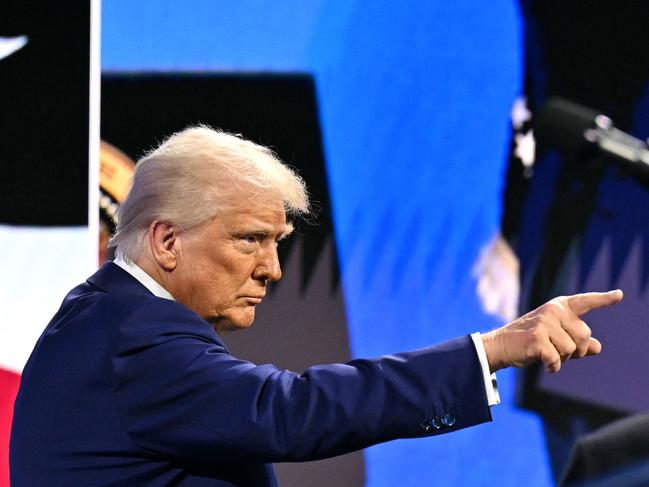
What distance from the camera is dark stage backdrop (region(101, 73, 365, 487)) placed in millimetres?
3004

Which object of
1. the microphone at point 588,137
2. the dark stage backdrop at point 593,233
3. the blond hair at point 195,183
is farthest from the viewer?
the dark stage backdrop at point 593,233

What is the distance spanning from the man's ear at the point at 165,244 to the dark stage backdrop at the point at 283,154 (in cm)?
153

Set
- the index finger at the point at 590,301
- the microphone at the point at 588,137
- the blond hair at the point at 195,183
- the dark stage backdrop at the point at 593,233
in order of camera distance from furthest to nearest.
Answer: the dark stage backdrop at the point at 593,233
the blond hair at the point at 195,183
the index finger at the point at 590,301
the microphone at the point at 588,137

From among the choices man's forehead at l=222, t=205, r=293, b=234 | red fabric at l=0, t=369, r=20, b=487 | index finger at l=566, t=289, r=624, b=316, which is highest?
man's forehead at l=222, t=205, r=293, b=234

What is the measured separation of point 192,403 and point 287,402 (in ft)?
0.41

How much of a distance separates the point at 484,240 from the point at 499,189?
6.4 inches

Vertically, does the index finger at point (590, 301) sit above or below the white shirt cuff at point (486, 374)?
above

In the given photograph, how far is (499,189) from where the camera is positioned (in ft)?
9.82

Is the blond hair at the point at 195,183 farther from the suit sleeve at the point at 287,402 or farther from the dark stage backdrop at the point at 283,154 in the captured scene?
the dark stage backdrop at the point at 283,154

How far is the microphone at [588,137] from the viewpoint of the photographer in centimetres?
102

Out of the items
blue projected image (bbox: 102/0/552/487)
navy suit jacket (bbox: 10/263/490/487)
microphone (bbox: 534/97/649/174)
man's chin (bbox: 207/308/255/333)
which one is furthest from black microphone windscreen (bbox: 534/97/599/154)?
blue projected image (bbox: 102/0/552/487)

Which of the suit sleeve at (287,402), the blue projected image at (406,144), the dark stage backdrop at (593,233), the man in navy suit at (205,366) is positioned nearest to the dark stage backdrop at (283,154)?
the blue projected image at (406,144)

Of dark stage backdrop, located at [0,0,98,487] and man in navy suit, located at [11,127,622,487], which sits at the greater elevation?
dark stage backdrop, located at [0,0,98,487]

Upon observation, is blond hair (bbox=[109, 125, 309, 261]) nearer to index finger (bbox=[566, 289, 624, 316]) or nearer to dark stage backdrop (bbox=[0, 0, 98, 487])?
index finger (bbox=[566, 289, 624, 316])
